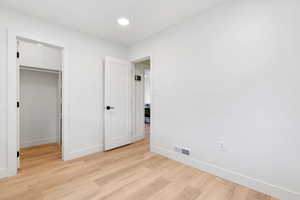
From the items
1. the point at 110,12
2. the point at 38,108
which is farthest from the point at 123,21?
the point at 38,108

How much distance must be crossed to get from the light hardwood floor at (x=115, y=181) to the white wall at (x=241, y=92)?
0.86 ft

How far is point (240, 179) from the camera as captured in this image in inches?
71.9

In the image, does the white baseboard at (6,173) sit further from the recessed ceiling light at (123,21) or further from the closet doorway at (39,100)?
the recessed ceiling light at (123,21)

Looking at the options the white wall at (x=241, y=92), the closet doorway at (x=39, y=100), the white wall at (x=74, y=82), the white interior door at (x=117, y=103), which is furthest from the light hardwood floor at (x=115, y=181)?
the closet doorway at (x=39, y=100)

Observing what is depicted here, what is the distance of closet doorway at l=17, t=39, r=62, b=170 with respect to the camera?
308 cm

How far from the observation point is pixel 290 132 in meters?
1.51

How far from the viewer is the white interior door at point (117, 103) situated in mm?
3111

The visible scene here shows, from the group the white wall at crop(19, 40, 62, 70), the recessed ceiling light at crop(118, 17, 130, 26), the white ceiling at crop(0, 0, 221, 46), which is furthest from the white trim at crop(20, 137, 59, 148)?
the recessed ceiling light at crop(118, 17, 130, 26)

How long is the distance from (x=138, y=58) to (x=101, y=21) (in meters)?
1.13

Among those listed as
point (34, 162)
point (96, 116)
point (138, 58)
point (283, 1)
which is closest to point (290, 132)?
point (283, 1)

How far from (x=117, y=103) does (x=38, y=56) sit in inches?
85.0

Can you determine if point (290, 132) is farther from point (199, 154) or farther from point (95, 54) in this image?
point (95, 54)

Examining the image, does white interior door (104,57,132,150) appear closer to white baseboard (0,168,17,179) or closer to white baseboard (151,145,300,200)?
white baseboard (151,145,300,200)

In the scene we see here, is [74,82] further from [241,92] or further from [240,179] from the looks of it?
[240,179]
